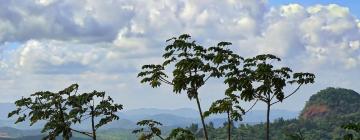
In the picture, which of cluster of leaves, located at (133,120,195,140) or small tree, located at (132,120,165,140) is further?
small tree, located at (132,120,165,140)

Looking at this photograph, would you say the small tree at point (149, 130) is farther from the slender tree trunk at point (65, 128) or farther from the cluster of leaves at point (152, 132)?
the slender tree trunk at point (65, 128)

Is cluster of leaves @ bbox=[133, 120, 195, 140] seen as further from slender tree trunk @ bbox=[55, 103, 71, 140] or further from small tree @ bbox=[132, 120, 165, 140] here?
slender tree trunk @ bbox=[55, 103, 71, 140]

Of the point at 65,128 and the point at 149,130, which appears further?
the point at 149,130

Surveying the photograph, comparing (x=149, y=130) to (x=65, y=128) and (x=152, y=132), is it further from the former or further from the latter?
(x=65, y=128)

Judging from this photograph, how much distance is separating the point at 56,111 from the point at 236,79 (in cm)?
703

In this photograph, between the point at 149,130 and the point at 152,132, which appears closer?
the point at 152,132

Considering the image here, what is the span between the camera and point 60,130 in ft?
65.4

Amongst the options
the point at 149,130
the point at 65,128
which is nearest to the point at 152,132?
the point at 149,130

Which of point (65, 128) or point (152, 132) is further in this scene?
point (152, 132)

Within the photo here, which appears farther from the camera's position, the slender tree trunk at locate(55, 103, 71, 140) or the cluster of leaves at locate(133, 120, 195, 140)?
the slender tree trunk at locate(55, 103, 71, 140)

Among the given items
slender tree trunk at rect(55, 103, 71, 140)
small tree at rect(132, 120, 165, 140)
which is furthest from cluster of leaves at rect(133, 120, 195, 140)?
slender tree trunk at rect(55, 103, 71, 140)

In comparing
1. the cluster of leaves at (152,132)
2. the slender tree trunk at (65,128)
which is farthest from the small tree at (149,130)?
the slender tree trunk at (65,128)

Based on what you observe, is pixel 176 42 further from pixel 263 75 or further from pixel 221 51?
pixel 263 75

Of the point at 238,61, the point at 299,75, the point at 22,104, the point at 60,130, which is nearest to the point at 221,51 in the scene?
the point at 238,61
